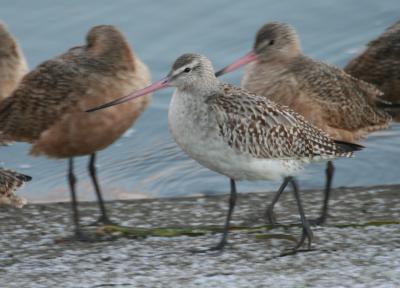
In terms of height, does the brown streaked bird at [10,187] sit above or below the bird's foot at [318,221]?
above

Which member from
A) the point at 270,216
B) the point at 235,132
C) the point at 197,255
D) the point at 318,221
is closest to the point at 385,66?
the point at 318,221

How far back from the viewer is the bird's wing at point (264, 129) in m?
5.93

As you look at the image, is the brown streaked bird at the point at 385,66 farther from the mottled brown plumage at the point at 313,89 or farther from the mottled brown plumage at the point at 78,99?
the mottled brown plumage at the point at 78,99

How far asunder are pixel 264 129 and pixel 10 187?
79.8 inches

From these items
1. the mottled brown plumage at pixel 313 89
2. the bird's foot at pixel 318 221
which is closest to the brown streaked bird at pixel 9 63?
the mottled brown plumage at pixel 313 89

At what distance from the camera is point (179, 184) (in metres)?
8.48

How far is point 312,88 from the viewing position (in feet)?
24.5

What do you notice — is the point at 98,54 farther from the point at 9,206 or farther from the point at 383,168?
the point at 383,168

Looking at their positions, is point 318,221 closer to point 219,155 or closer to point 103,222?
point 219,155

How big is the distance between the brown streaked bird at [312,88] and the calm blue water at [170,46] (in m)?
0.72

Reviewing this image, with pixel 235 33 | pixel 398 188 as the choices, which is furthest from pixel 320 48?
pixel 398 188

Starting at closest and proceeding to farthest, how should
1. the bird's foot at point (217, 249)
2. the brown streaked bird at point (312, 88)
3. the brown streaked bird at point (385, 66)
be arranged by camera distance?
1. the bird's foot at point (217, 249)
2. the brown streaked bird at point (312, 88)
3. the brown streaked bird at point (385, 66)

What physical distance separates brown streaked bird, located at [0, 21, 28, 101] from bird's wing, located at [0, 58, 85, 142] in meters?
1.03

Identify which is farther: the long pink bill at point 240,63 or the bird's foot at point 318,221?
the long pink bill at point 240,63
